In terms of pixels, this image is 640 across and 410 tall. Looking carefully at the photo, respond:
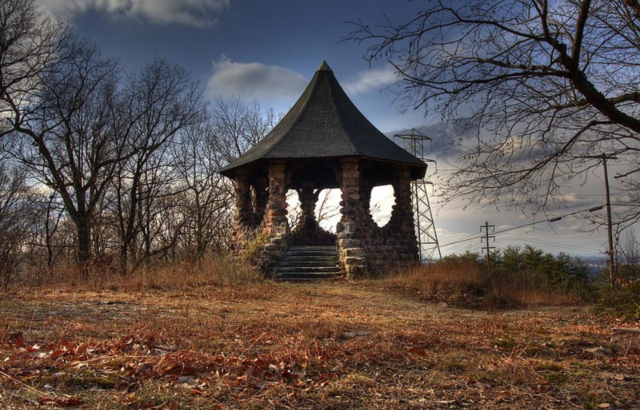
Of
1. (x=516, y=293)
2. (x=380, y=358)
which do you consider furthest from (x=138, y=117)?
(x=380, y=358)

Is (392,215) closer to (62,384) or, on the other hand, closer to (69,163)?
(69,163)

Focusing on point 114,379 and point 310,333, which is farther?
point 310,333

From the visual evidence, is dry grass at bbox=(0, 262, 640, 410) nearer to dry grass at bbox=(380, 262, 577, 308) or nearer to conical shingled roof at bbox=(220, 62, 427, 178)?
dry grass at bbox=(380, 262, 577, 308)

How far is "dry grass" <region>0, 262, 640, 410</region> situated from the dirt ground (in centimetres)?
1

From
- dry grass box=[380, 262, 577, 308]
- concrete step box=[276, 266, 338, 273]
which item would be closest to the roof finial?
concrete step box=[276, 266, 338, 273]

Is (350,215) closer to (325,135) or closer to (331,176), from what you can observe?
(325,135)

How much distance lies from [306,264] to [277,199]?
2.38 meters

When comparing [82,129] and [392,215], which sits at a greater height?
[82,129]

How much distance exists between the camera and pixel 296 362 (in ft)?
12.7

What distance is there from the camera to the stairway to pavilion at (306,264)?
14594 mm

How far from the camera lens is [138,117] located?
1975cm

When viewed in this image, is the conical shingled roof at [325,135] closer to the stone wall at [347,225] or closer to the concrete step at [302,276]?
the stone wall at [347,225]

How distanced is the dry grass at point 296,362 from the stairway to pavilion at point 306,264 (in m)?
7.46

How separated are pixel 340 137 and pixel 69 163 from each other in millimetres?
10187
